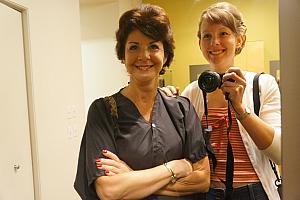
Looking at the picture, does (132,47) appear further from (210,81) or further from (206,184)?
(206,184)

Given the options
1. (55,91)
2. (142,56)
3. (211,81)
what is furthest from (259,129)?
(55,91)

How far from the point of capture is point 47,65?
74.9 inches

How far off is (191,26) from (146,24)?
6.89 feet

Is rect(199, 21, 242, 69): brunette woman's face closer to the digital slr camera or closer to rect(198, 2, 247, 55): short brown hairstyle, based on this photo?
rect(198, 2, 247, 55): short brown hairstyle

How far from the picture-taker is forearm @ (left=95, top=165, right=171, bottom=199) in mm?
824

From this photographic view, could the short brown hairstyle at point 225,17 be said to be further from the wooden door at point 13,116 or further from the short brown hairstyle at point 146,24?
the wooden door at point 13,116

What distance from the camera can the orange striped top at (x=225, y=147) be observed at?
955 millimetres

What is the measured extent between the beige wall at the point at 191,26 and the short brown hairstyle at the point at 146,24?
1719mm

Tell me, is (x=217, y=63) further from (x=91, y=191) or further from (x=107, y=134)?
(x=91, y=191)

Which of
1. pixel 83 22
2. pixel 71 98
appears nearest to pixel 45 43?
pixel 71 98

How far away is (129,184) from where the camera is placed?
0.83 meters

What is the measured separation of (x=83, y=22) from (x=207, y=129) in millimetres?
2399

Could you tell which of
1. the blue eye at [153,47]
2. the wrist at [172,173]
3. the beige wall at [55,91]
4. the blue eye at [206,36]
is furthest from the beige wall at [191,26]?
the wrist at [172,173]

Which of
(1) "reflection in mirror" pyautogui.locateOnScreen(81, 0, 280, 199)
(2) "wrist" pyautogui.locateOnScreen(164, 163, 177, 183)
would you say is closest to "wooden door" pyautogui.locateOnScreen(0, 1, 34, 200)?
(2) "wrist" pyautogui.locateOnScreen(164, 163, 177, 183)
